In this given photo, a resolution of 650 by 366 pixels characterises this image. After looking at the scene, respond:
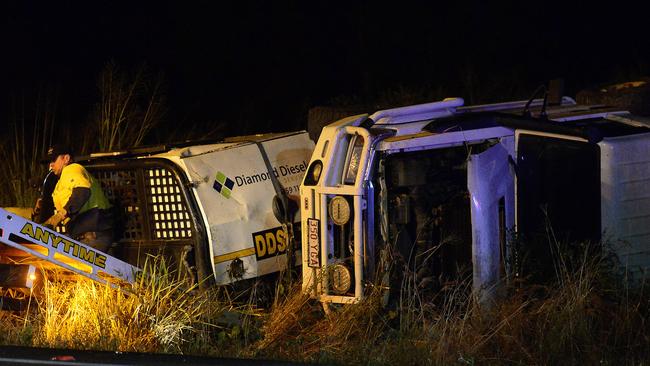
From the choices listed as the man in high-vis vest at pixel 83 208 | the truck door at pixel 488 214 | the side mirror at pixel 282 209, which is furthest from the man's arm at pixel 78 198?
the truck door at pixel 488 214

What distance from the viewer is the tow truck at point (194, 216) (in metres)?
8.03

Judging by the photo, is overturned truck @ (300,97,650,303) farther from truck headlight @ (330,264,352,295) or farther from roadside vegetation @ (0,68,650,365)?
roadside vegetation @ (0,68,650,365)

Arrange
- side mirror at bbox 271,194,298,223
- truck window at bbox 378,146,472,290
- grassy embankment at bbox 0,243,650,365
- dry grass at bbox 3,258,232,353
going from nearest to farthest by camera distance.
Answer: grassy embankment at bbox 0,243,650,365 < dry grass at bbox 3,258,232,353 < truck window at bbox 378,146,472,290 < side mirror at bbox 271,194,298,223

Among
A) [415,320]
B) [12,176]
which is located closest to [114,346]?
[415,320]

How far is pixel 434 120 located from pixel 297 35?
1752 centimetres

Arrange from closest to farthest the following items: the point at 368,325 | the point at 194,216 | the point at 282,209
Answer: the point at 368,325 < the point at 194,216 < the point at 282,209

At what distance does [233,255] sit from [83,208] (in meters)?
1.24

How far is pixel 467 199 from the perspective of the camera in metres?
7.80

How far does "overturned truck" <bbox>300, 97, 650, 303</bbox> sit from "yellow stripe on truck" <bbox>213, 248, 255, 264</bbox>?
0.64m

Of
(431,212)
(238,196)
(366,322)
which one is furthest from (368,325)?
(238,196)

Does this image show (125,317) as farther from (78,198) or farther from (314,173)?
(314,173)

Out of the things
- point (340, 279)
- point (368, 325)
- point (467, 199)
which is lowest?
point (368, 325)

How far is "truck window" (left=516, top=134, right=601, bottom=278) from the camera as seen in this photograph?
7621mm

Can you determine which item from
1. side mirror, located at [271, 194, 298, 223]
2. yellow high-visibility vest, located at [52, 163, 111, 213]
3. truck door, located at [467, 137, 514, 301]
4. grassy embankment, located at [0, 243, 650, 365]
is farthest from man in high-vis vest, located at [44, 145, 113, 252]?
truck door, located at [467, 137, 514, 301]
